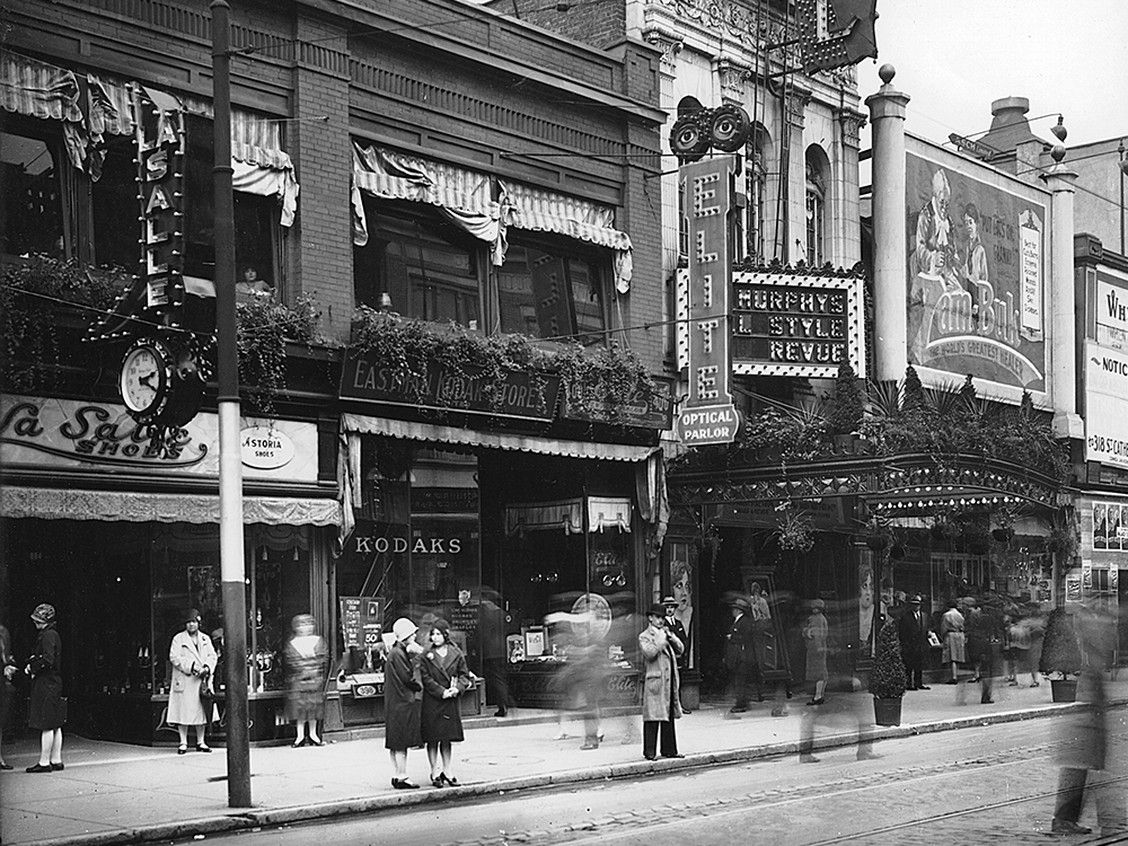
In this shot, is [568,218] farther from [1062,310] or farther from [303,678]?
[1062,310]

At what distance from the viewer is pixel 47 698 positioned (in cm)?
1484

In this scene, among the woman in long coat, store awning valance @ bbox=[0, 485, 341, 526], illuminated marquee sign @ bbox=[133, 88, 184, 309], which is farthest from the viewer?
the woman in long coat

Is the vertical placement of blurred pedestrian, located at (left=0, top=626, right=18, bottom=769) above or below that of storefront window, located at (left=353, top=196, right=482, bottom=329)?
below

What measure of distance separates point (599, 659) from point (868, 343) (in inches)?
482

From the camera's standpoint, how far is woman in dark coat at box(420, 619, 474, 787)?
47.1ft

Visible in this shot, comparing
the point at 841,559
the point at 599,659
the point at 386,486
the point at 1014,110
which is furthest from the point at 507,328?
the point at 1014,110

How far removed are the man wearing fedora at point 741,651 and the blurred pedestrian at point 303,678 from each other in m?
7.43

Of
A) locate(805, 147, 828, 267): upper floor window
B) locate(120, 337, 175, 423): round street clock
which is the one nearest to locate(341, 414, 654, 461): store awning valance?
locate(120, 337, 175, 423): round street clock

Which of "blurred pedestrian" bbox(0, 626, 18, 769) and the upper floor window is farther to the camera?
the upper floor window

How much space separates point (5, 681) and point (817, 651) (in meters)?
10.5

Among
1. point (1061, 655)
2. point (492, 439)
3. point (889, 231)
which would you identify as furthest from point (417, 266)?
point (1061, 655)

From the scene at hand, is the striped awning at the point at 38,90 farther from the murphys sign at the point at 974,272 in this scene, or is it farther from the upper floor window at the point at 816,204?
the murphys sign at the point at 974,272

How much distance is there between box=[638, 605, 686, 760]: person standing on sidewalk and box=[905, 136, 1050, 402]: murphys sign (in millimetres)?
13487

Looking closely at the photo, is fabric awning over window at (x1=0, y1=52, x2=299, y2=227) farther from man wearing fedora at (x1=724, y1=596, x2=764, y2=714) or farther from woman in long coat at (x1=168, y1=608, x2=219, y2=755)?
man wearing fedora at (x1=724, y1=596, x2=764, y2=714)
